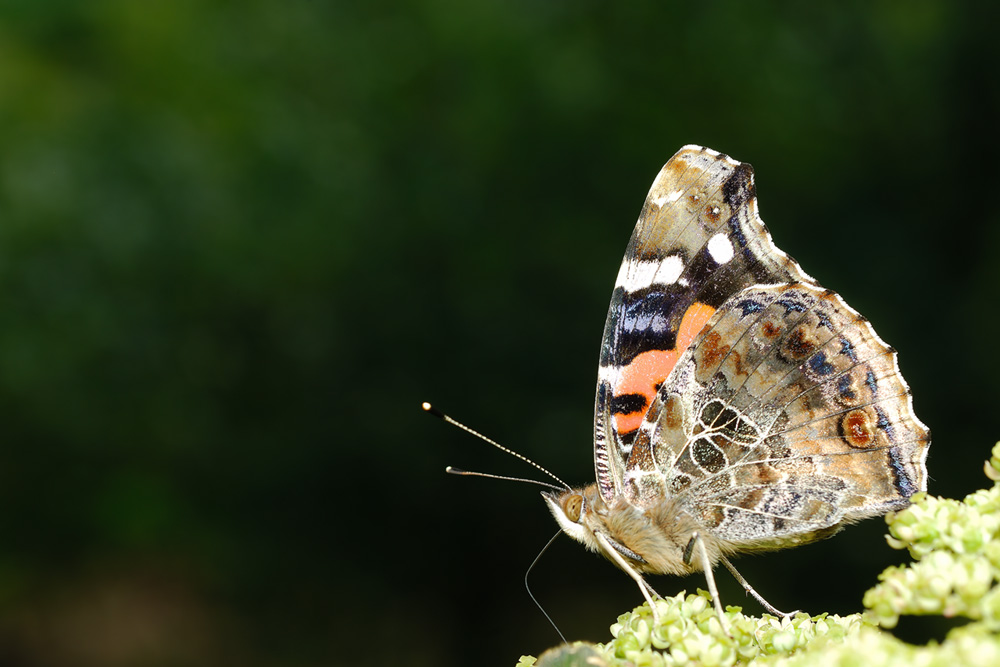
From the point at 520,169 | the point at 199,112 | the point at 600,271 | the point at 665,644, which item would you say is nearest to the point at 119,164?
the point at 199,112

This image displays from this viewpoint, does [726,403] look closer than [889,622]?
No

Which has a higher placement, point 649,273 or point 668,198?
point 668,198

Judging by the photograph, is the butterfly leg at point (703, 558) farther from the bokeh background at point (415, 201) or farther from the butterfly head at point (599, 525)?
the bokeh background at point (415, 201)

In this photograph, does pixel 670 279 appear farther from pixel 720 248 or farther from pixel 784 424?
pixel 784 424

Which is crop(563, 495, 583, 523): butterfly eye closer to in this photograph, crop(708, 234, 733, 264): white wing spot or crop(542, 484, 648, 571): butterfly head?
crop(542, 484, 648, 571): butterfly head

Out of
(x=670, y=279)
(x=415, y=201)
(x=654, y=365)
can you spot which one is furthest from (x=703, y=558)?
(x=415, y=201)

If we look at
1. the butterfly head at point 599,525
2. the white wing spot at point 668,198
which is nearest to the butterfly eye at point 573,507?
the butterfly head at point 599,525

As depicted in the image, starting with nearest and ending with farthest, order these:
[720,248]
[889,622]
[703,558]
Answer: [889,622]
[703,558]
[720,248]
